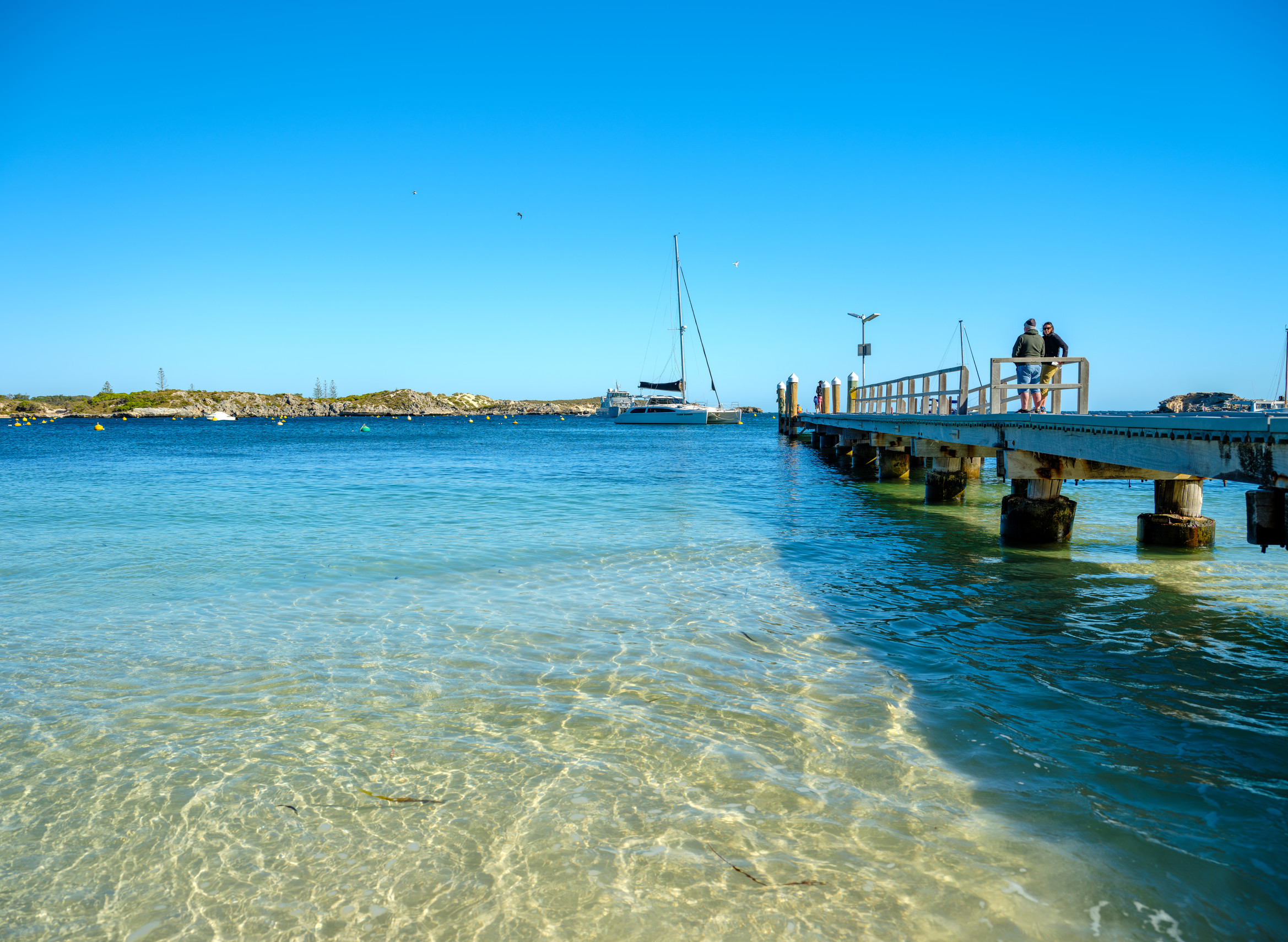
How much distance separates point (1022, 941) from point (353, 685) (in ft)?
17.0

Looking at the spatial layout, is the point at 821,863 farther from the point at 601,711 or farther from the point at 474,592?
the point at 474,592

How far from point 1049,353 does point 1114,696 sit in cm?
1166

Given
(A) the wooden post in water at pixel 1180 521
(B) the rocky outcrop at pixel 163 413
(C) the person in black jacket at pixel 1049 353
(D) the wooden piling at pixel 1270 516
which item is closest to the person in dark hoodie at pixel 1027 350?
(C) the person in black jacket at pixel 1049 353

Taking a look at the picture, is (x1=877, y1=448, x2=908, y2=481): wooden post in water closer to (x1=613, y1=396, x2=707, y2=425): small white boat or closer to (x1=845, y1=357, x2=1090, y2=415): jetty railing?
(x1=845, y1=357, x2=1090, y2=415): jetty railing

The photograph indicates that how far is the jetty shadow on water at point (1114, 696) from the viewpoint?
3973 millimetres

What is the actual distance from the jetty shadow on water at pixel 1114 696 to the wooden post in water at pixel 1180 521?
0.34 m

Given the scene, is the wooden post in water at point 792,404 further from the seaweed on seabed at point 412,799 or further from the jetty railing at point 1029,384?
the seaweed on seabed at point 412,799

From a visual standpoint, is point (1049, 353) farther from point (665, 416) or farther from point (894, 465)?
point (665, 416)

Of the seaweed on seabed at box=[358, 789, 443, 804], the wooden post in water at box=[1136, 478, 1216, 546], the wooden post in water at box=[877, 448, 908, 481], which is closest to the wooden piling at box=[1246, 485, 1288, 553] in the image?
the wooden post in water at box=[1136, 478, 1216, 546]

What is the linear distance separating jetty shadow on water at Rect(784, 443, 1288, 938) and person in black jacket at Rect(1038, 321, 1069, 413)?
2.92 meters

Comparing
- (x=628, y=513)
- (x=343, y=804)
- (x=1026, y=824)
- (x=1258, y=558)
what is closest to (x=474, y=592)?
(x=343, y=804)

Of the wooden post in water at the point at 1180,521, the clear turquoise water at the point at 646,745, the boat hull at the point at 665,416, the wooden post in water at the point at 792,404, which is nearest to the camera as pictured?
the clear turquoise water at the point at 646,745

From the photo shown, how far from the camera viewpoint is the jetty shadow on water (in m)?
3.97

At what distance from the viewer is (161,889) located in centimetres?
386
